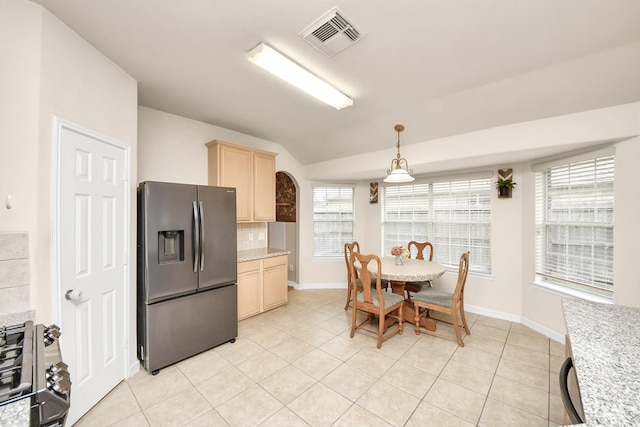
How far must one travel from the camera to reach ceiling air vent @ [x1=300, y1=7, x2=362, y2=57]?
1656mm

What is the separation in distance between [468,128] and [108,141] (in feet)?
11.8

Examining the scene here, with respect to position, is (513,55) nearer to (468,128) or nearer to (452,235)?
(468,128)

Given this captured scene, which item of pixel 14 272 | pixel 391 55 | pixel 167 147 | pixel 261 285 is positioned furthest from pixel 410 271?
pixel 167 147

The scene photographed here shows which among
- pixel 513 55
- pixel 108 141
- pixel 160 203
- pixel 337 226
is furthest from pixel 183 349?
pixel 513 55

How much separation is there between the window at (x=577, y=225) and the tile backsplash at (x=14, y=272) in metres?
4.69

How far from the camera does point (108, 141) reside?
203cm

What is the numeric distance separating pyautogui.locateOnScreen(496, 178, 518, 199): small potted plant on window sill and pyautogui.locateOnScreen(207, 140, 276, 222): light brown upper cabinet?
326 cm

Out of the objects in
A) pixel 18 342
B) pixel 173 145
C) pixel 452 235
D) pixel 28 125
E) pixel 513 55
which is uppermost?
pixel 513 55

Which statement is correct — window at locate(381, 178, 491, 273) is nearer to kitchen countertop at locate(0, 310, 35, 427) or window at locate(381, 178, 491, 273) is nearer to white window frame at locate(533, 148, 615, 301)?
white window frame at locate(533, 148, 615, 301)

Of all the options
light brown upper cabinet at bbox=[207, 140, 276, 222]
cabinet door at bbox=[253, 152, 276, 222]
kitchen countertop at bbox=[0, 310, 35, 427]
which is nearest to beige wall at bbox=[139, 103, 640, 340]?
light brown upper cabinet at bbox=[207, 140, 276, 222]

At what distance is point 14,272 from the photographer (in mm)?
1405

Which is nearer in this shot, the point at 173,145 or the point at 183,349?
the point at 183,349

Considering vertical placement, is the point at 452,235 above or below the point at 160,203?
below

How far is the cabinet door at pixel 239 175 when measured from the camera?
11.3 feet
